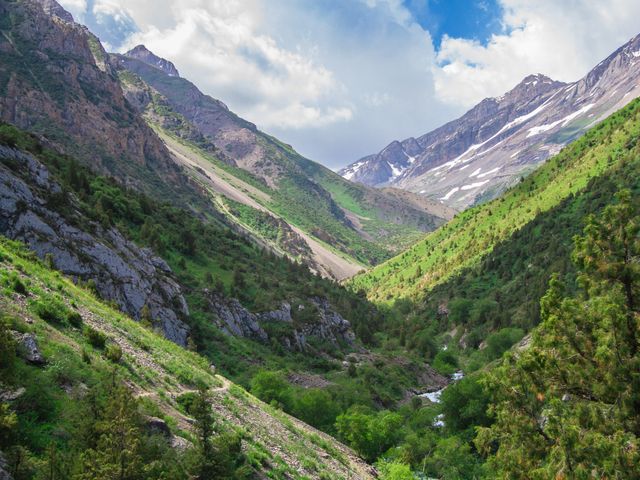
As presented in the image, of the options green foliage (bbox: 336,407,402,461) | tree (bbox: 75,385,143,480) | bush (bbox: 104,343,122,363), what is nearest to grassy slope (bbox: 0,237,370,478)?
bush (bbox: 104,343,122,363)

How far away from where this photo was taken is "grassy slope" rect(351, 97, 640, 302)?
134 metres

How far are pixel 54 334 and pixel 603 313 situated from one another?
21414mm

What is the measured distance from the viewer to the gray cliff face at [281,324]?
60.5m

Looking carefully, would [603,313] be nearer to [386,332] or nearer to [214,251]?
[214,251]

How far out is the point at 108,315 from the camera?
28219mm

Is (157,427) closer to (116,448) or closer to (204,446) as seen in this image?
(204,446)

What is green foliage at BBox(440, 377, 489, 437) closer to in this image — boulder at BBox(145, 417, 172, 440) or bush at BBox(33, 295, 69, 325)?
boulder at BBox(145, 417, 172, 440)

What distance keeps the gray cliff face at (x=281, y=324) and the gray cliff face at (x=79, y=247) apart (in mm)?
9632

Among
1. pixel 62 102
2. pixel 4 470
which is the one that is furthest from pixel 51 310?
pixel 62 102

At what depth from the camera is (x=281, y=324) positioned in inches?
2712

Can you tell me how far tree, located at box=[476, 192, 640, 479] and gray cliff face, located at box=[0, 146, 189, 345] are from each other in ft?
106

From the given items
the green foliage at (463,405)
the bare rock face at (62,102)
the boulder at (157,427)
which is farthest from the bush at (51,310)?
the bare rock face at (62,102)

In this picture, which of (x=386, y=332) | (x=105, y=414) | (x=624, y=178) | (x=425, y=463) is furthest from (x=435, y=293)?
(x=105, y=414)

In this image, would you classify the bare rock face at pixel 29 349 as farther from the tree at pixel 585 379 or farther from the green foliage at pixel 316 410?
the green foliage at pixel 316 410
